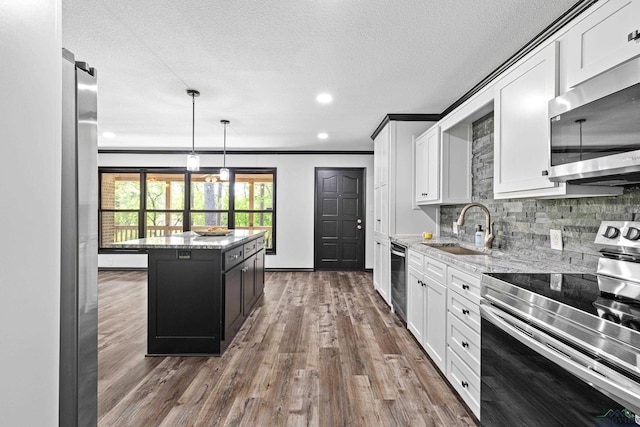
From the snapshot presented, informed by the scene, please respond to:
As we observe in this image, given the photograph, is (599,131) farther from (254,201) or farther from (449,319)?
(254,201)

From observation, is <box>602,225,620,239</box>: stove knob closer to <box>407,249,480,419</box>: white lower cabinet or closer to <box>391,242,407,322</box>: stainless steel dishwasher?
<box>407,249,480,419</box>: white lower cabinet

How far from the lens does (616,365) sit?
0.89m

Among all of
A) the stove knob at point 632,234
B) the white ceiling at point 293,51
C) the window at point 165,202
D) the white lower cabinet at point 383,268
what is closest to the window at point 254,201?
the window at point 165,202

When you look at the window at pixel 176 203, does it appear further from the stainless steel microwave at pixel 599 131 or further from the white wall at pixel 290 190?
the stainless steel microwave at pixel 599 131

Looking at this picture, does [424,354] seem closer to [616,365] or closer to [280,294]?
[616,365]

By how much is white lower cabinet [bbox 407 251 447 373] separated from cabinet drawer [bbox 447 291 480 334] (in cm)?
13

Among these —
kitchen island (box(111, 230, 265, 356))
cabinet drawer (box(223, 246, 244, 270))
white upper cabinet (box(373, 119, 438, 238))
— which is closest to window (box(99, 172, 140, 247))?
cabinet drawer (box(223, 246, 244, 270))

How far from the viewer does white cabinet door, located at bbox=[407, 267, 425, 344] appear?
2830mm

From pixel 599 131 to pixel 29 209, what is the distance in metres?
1.97

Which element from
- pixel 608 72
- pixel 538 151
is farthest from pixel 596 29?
pixel 538 151

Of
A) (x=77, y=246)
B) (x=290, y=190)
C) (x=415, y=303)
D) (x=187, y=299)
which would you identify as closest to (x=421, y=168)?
(x=415, y=303)

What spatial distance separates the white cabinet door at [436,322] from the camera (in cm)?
234

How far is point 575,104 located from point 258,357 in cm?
269

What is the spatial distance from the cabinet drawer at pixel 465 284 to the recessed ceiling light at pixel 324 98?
7.38ft
